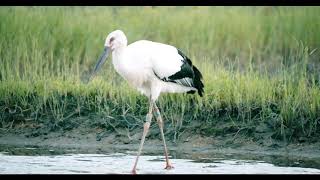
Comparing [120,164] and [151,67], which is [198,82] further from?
[120,164]

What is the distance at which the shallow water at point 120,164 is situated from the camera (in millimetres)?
8594

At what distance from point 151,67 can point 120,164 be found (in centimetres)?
98

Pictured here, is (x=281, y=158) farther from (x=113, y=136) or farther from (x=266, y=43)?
(x=266, y=43)

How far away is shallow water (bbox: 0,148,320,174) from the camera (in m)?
8.59

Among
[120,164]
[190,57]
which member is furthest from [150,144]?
[190,57]

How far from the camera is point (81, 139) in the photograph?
10219 millimetres

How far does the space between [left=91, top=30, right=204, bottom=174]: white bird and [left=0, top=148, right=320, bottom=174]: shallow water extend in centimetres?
26

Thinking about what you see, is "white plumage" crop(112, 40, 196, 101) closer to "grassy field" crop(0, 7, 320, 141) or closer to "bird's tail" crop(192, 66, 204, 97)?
"bird's tail" crop(192, 66, 204, 97)

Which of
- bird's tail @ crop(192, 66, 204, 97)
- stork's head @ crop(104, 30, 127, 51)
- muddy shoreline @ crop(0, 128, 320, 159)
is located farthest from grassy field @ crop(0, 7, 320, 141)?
stork's head @ crop(104, 30, 127, 51)

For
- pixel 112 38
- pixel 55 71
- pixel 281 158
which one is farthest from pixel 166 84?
pixel 55 71

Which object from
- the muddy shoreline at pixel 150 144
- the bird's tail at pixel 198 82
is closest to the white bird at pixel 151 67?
the bird's tail at pixel 198 82

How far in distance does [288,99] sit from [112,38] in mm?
1927

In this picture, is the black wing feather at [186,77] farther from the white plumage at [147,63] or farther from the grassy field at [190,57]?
the grassy field at [190,57]

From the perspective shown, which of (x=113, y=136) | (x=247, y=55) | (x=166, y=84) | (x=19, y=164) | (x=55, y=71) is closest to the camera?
(x=19, y=164)
